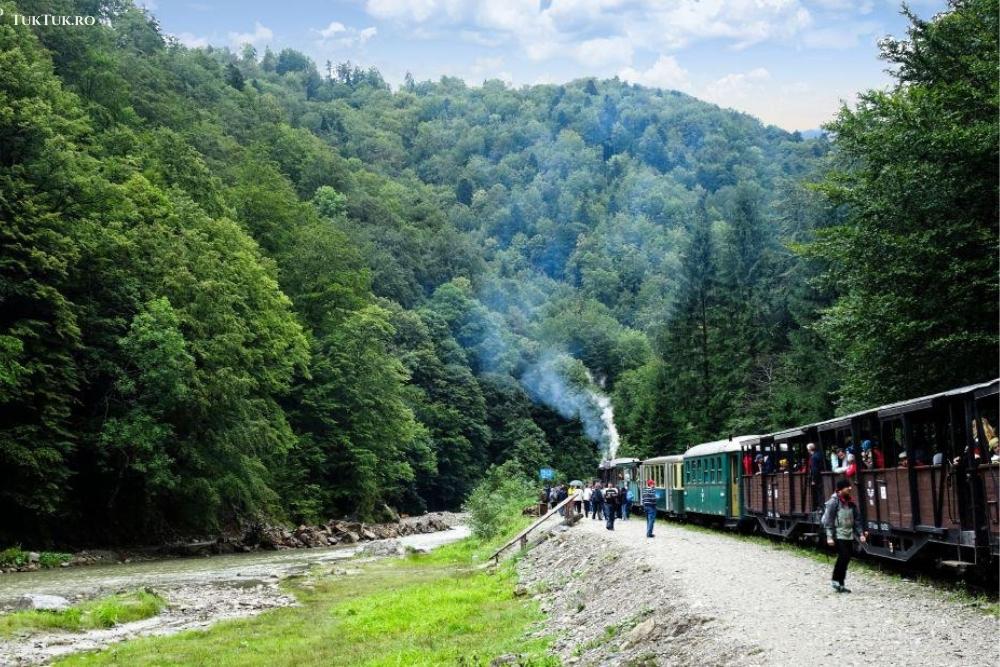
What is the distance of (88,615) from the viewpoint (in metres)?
24.5

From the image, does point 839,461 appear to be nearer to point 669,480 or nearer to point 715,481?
point 715,481

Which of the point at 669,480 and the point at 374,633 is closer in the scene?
the point at 374,633

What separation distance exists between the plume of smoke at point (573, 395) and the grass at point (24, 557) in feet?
211

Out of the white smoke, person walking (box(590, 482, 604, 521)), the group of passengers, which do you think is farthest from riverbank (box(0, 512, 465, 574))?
the white smoke

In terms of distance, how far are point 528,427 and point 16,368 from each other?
8355cm

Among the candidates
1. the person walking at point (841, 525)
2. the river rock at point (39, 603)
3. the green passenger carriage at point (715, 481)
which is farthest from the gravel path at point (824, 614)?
the river rock at point (39, 603)

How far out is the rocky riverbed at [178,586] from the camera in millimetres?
21688

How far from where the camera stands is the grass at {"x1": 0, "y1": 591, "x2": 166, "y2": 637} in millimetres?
22781

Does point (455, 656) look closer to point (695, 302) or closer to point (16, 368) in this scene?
point (16, 368)

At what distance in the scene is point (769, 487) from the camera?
30.4m

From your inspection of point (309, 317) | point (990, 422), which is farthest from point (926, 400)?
point (309, 317)

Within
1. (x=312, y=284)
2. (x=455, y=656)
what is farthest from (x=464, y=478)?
(x=455, y=656)

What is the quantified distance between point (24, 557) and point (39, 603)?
13709mm

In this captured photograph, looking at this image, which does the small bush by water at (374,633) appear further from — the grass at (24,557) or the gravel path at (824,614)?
the grass at (24,557)
